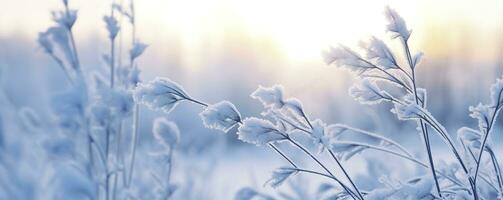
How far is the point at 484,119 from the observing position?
5.23 feet

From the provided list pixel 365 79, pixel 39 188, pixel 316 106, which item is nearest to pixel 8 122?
pixel 39 188

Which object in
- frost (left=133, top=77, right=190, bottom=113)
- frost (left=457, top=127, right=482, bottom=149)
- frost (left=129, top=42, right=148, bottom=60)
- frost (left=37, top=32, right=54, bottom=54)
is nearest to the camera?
frost (left=133, top=77, right=190, bottom=113)

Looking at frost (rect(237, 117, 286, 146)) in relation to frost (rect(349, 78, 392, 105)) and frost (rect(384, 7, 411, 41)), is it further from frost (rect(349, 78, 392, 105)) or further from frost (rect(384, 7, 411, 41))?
frost (rect(384, 7, 411, 41))

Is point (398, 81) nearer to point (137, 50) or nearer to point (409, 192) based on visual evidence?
point (409, 192)

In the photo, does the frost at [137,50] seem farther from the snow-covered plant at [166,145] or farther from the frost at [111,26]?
the snow-covered plant at [166,145]

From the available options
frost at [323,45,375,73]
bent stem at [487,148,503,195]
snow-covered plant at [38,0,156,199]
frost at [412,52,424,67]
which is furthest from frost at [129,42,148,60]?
bent stem at [487,148,503,195]

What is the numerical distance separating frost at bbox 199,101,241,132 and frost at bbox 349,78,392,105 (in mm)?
265

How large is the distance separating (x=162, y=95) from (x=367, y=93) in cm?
42

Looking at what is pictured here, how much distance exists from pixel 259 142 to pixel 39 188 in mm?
2008

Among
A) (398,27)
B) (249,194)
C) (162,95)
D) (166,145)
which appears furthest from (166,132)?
(398,27)

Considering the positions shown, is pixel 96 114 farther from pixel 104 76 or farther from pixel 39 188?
pixel 39 188

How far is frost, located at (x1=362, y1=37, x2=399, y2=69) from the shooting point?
1594mm

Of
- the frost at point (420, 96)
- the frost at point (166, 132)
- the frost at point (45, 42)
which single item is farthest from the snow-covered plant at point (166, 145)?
the frost at point (420, 96)

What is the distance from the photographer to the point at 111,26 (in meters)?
2.35
